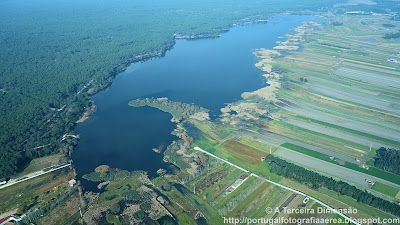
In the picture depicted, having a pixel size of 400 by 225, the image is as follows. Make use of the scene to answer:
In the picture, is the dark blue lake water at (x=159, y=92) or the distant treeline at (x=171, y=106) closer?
the dark blue lake water at (x=159, y=92)

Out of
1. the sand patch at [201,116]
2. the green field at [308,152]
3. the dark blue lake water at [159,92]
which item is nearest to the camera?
the green field at [308,152]

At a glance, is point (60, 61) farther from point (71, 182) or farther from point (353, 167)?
point (353, 167)

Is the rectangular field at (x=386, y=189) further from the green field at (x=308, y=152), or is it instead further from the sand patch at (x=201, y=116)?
the sand patch at (x=201, y=116)

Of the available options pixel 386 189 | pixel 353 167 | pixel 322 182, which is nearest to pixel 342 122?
pixel 353 167

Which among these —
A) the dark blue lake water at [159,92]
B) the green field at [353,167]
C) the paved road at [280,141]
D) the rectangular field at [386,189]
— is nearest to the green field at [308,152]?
the green field at [353,167]

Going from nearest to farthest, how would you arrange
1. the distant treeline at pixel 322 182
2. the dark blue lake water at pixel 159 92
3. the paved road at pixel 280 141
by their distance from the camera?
the distant treeline at pixel 322 182
the paved road at pixel 280 141
the dark blue lake water at pixel 159 92

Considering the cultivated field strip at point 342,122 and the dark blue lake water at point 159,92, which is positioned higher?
the dark blue lake water at point 159,92

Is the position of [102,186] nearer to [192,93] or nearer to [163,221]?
[163,221]
